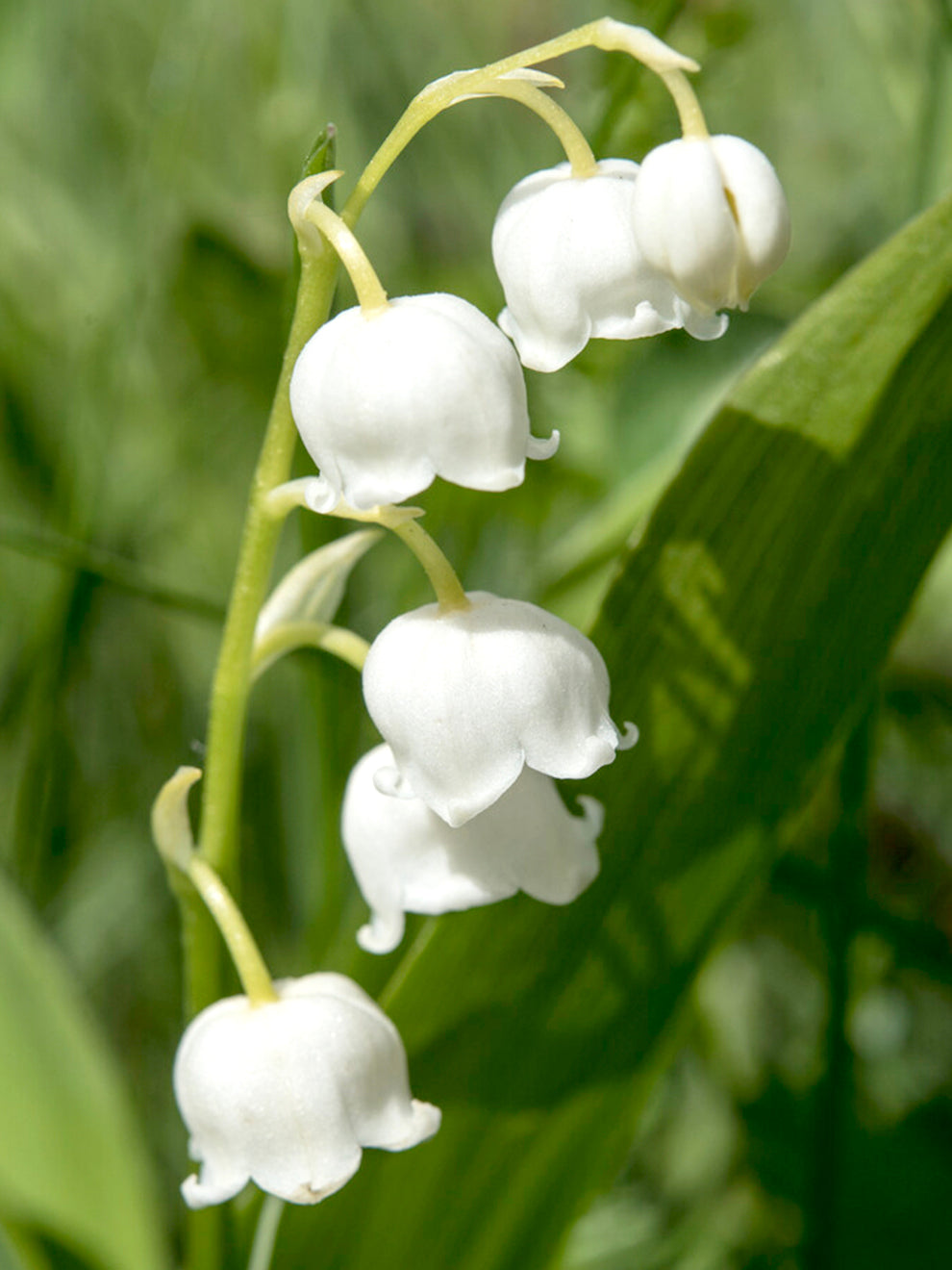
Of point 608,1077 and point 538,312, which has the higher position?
point 538,312

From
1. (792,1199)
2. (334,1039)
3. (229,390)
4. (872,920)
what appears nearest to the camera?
(334,1039)

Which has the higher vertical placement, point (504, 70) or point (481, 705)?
point (504, 70)

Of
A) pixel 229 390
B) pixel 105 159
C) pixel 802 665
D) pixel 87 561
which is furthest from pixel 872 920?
pixel 105 159

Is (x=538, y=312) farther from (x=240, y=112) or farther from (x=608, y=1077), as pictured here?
(x=240, y=112)

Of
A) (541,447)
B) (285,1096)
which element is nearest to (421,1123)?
(285,1096)

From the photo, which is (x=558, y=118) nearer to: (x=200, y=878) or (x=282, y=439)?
(x=282, y=439)

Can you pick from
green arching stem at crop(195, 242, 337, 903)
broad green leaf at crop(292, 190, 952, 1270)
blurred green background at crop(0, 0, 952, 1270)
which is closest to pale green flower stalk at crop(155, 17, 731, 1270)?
green arching stem at crop(195, 242, 337, 903)
